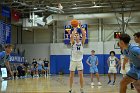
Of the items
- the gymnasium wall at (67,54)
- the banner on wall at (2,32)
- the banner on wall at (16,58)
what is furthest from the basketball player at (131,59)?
the gymnasium wall at (67,54)

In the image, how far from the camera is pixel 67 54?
33.4 m

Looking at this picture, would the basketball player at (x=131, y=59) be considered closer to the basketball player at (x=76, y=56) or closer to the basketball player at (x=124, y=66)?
the basketball player at (x=124, y=66)

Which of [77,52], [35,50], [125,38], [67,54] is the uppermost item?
[125,38]

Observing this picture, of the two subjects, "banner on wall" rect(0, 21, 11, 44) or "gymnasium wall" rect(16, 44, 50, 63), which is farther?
"gymnasium wall" rect(16, 44, 50, 63)

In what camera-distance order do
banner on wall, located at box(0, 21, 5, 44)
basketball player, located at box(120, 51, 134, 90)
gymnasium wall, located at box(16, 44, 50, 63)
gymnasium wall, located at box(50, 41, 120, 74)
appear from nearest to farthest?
basketball player, located at box(120, 51, 134, 90), banner on wall, located at box(0, 21, 5, 44), gymnasium wall, located at box(50, 41, 120, 74), gymnasium wall, located at box(16, 44, 50, 63)

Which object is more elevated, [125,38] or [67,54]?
[125,38]

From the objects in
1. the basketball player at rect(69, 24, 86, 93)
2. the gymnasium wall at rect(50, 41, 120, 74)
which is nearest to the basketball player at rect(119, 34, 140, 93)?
the basketball player at rect(69, 24, 86, 93)

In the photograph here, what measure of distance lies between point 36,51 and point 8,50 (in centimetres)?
2668

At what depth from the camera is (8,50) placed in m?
8.08

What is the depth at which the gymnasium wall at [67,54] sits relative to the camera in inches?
1264

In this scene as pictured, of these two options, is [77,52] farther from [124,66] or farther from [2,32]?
[2,32]

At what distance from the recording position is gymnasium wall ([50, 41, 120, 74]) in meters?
32.1

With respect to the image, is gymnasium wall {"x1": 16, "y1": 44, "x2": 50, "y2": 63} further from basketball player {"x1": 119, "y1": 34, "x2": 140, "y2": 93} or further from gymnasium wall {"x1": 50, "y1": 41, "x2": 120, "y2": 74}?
basketball player {"x1": 119, "y1": 34, "x2": 140, "y2": 93}

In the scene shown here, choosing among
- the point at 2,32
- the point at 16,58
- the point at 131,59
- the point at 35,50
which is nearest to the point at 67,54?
the point at 35,50
